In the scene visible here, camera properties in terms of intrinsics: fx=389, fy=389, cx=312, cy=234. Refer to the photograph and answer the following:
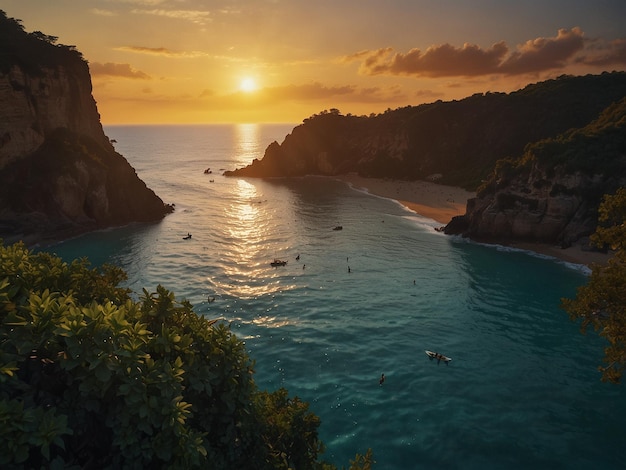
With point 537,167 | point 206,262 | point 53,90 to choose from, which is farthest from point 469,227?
point 53,90

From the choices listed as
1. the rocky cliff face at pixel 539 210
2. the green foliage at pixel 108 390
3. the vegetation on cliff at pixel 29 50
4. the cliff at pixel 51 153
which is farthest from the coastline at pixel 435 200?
the vegetation on cliff at pixel 29 50

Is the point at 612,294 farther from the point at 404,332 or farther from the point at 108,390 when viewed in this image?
the point at 404,332

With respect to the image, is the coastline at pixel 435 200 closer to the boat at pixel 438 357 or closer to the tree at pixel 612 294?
the boat at pixel 438 357

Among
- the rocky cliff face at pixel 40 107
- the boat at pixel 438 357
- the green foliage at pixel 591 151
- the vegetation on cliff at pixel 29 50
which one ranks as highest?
the vegetation on cliff at pixel 29 50

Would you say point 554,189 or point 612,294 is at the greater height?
point 554,189

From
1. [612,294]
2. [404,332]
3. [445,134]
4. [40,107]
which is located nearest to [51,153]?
[40,107]

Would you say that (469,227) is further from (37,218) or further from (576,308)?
(37,218)

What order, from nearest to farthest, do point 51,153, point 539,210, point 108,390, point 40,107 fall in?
point 108,390, point 539,210, point 40,107, point 51,153
